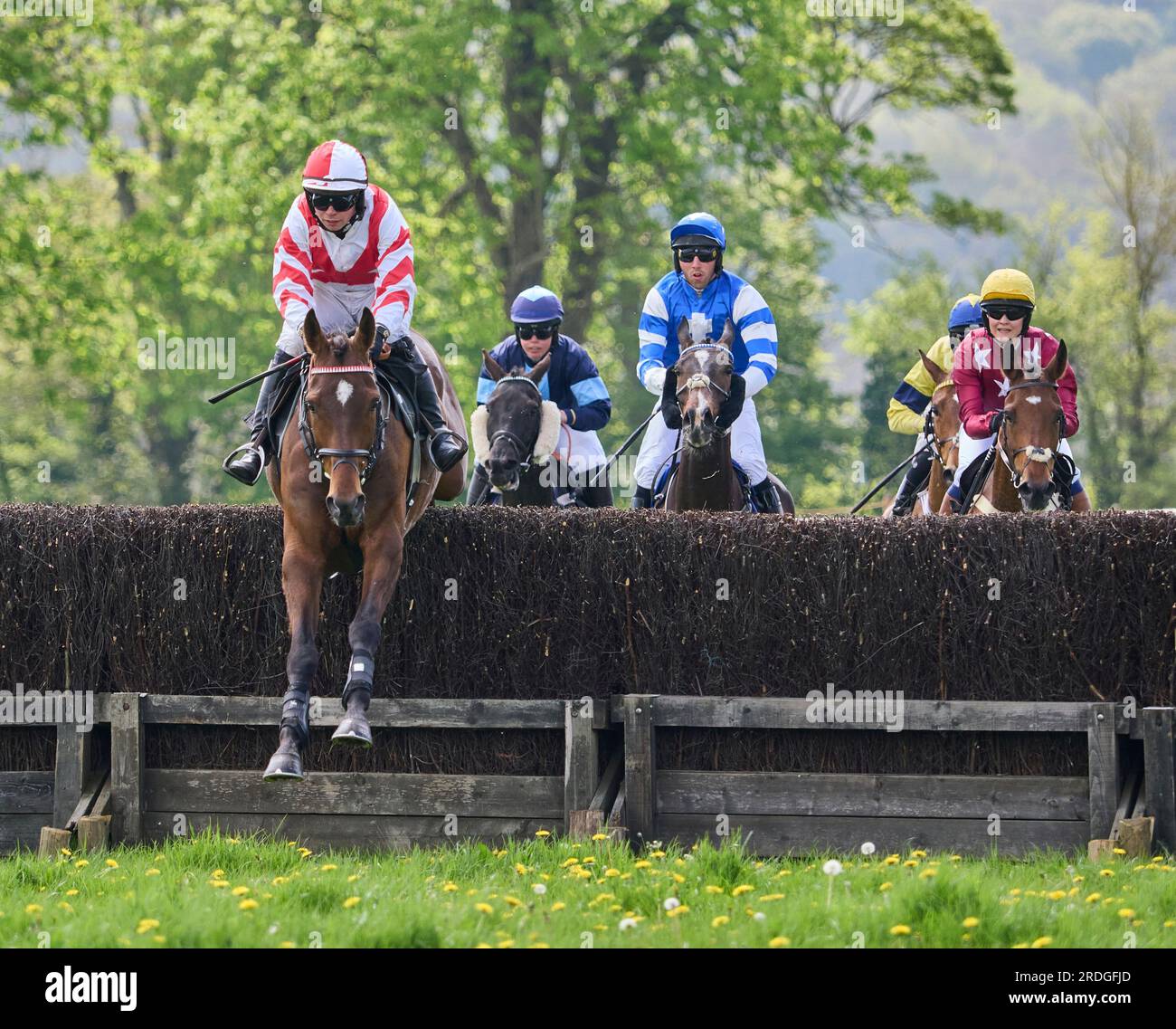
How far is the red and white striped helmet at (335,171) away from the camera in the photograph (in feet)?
27.9

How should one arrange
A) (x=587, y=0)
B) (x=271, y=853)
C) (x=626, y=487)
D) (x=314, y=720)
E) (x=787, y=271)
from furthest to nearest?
(x=787, y=271), (x=626, y=487), (x=587, y=0), (x=314, y=720), (x=271, y=853)

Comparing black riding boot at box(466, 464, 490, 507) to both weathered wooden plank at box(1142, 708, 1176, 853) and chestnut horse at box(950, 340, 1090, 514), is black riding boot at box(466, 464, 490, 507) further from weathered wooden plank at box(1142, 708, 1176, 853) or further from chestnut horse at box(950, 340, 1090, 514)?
weathered wooden plank at box(1142, 708, 1176, 853)

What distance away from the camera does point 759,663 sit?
28.4 ft

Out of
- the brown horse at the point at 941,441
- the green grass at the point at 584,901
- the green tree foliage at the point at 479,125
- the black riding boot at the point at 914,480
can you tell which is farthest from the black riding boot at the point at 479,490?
the green tree foliage at the point at 479,125

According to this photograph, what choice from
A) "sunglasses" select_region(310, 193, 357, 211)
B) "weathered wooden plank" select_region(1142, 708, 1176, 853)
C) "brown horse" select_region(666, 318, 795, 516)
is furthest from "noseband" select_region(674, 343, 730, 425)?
"weathered wooden plank" select_region(1142, 708, 1176, 853)

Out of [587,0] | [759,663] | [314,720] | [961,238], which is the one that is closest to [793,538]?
[759,663]

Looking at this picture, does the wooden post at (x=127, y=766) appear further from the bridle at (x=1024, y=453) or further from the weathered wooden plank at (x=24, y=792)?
the bridle at (x=1024, y=453)

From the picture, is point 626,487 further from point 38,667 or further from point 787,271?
point 38,667

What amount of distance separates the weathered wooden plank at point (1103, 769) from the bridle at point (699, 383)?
115 inches

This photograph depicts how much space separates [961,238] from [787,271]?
790 inches

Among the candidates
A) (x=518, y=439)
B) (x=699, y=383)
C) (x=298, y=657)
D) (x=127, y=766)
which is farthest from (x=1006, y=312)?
(x=127, y=766)

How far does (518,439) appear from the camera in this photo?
11.2 metres

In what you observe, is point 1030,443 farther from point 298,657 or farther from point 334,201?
point 298,657

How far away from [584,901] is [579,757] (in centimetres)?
190
